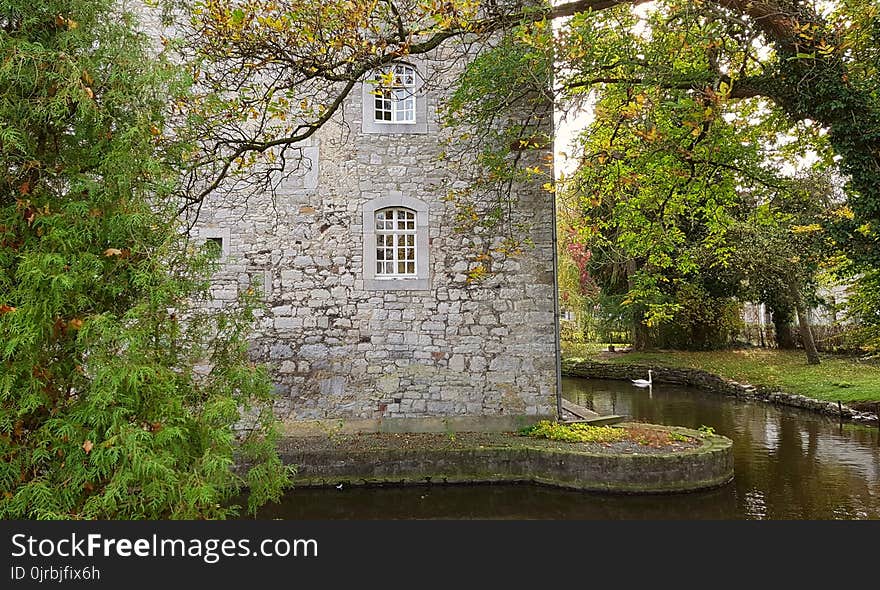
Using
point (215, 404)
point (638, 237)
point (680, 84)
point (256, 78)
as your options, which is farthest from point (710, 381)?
point (215, 404)

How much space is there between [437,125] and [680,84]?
3493 mm

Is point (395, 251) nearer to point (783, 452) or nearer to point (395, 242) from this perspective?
point (395, 242)

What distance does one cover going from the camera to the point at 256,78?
879 centimetres

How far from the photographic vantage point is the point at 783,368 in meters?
16.6

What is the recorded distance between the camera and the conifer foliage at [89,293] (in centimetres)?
295

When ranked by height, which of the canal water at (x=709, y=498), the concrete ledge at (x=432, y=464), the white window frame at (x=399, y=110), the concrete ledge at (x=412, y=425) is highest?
the white window frame at (x=399, y=110)

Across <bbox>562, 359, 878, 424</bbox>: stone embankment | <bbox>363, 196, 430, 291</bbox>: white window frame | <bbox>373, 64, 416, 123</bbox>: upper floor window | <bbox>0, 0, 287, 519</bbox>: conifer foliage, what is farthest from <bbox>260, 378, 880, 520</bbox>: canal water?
<bbox>373, 64, 416, 123</bbox>: upper floor window

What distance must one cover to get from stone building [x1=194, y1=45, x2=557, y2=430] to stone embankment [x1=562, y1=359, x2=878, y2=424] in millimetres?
7144

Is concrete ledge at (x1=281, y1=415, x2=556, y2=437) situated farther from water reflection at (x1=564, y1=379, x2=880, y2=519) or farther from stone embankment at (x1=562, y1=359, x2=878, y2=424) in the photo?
stone embankment at (x1=562, y1=359, x2=878, y2=424)

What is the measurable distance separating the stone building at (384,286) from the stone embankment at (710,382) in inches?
281

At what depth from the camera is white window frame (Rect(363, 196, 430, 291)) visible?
860cm

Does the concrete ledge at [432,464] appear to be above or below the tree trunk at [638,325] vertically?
below

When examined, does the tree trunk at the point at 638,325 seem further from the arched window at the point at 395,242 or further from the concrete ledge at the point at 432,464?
the arched window at the point at 395,242

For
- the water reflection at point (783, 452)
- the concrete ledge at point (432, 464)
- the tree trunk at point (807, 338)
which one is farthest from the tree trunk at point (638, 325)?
the concrete ledge at point (432, 464)
